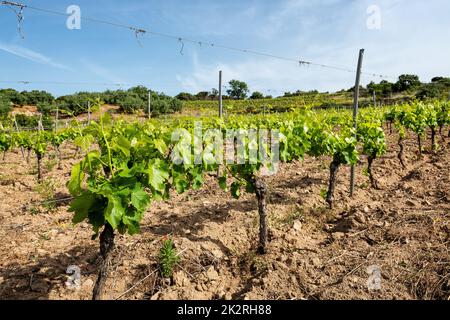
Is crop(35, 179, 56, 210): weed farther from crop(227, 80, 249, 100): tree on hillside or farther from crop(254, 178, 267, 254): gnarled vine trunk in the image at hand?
crop(227, 80, 249, 100): tree on hillside

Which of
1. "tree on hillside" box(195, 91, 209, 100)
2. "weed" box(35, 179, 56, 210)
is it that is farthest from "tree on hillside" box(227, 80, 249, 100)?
"weed" box(35, 179, 56, 210)

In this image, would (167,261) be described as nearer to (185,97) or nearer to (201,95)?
(201,95)

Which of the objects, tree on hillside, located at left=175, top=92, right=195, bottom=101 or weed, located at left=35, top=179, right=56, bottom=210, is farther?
tree on hillside, located at left=175, top=92, right=195, bottom=101

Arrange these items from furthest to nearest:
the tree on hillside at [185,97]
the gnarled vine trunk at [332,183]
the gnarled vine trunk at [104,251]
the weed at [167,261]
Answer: the tree on hillside at [185,97] < the gnarled vine trunk at [332,183] < the weed at [167,261] < the gnarled vine trunk at [104,251]

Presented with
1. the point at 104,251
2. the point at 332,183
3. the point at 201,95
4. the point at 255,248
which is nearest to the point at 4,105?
the point at 201,95

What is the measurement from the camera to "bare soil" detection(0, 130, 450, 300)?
3.38 m

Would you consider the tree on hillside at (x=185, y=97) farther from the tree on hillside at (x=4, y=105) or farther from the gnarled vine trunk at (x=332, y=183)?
the gnarled vine trunk at (x=332, y=183)

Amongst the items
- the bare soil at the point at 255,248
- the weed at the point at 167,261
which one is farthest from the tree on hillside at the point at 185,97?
the weed at the point at 167,261

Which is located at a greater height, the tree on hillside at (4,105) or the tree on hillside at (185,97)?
the tree on hillside at (185,97)

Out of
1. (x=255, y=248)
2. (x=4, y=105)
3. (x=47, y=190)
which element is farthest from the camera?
(x=4, y=105)

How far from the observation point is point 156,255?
3.81 meters

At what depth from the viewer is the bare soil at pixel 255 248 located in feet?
11.1

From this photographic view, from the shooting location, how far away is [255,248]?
171 inches
